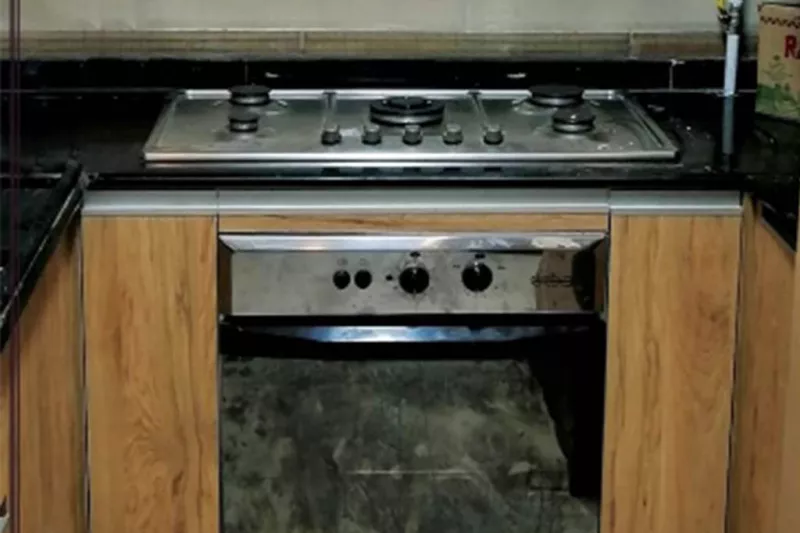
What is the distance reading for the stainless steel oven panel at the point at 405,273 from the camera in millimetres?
2482

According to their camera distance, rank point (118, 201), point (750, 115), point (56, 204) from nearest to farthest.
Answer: point (56, 204) → point (118, 201) → point (750, 115)

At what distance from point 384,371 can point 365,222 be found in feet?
0.76

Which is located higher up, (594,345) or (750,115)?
(750,115)

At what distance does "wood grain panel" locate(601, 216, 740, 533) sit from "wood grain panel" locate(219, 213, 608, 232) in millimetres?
67

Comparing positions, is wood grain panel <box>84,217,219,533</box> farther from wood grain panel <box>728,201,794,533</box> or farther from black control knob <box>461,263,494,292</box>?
wood grain panel <box>728,201,794,533</box>

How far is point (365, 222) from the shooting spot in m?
2.47

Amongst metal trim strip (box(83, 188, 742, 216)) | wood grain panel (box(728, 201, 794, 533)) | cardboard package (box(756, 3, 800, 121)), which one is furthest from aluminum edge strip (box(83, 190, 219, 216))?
cardboard package (box(756, 3, 800, 121))

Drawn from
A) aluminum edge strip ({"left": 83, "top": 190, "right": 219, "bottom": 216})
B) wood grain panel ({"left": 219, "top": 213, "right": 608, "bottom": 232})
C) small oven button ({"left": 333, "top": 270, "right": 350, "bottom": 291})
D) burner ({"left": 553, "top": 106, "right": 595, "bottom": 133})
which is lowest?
small oven button ({"left": 333, "top": 270, "right": 350, "bottom": 291})

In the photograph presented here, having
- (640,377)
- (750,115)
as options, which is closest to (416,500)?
(640,377)

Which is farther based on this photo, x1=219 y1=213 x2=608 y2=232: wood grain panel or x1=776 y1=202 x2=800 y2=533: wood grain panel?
x1=219 y1=213 x2=608 y2=232: wood grain panel

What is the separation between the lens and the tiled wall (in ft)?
9.69

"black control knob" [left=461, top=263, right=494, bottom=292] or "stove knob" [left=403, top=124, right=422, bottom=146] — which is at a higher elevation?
"stove knob" [left=403, top=124, right=422, bottom=146]

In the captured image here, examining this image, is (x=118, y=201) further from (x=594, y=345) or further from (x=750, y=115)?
(x=750, y=115)

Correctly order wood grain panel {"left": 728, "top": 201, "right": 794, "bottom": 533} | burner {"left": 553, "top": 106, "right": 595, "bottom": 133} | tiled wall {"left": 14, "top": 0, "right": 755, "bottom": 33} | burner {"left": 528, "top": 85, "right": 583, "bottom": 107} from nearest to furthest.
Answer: wood grain panel {"left": 728, "top": 201, "right": 794, "bottom": 533} → burner {"left": 553, "top": 106, "right": 595, "bottom": 133} → burner {"left": 528, "top": 85, "right": 583, "bottom": 107} → tiled wall {"left": 14, "top": 0, "right": 755, "bottom": 33}
